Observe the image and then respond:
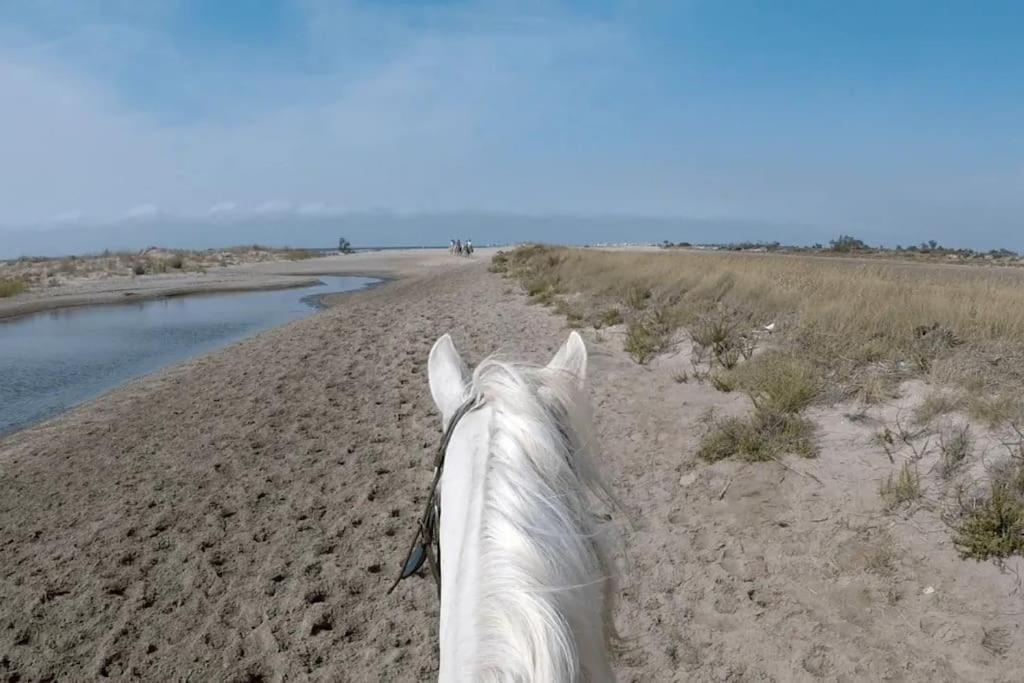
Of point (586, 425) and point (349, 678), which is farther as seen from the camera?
point (349, 678)

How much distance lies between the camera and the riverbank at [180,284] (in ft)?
71.4

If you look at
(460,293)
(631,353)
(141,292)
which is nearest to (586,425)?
(631,353)

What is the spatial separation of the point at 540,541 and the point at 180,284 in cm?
3077

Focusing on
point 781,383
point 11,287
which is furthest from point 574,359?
point 11,287

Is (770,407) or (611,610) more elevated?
(611,610)

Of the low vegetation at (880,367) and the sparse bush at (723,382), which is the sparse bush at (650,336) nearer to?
the low vegetation at (880,367)

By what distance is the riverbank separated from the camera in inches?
857

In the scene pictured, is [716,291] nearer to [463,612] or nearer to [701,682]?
[701,682]

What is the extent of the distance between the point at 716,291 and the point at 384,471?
6.88m

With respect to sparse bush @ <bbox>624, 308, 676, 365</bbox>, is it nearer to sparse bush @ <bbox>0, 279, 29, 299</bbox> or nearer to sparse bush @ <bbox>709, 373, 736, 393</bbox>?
sparse bush @ <bbox>709, 373, 736, 393</bbox>

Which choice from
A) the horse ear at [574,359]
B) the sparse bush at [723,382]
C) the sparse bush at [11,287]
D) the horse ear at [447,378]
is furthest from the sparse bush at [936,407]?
the sparse bush at [11,287]

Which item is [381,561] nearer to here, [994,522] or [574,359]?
[574,359]

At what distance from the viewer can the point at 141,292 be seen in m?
24.8

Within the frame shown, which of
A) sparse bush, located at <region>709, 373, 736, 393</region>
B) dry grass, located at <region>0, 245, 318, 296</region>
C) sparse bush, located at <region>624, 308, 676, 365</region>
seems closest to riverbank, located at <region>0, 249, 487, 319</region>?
dry grass, located at <region>0, 245, 318, 296</region>
